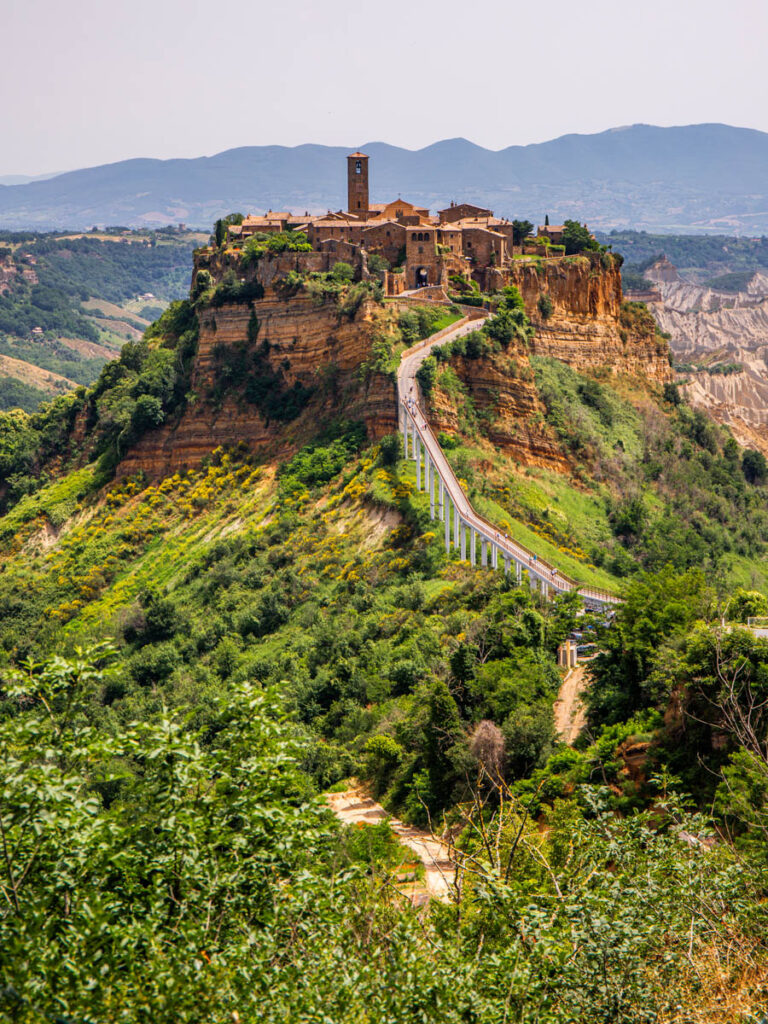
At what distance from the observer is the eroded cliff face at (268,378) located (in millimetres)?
57053

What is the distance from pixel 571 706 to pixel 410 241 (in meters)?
32.2

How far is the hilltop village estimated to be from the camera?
6103cm

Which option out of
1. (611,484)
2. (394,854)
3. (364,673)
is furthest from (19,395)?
(394,854)

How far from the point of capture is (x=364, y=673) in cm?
4072

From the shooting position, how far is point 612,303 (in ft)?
229

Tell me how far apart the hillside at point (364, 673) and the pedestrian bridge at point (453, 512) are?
736 millimetres

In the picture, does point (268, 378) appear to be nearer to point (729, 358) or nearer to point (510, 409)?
point (510, 409)

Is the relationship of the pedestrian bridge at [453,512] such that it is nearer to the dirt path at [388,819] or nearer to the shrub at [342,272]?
the shrub at [342,272]

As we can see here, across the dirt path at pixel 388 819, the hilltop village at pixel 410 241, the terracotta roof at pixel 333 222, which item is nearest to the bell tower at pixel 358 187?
the hilltop village at pixel 410 241

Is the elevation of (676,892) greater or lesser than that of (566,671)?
greater

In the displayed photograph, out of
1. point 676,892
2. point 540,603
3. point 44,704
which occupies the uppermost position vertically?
point 44,704

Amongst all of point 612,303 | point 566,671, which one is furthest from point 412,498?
point 612,303

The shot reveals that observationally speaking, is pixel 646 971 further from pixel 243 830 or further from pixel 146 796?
pixel 146 796

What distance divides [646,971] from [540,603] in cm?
2621
